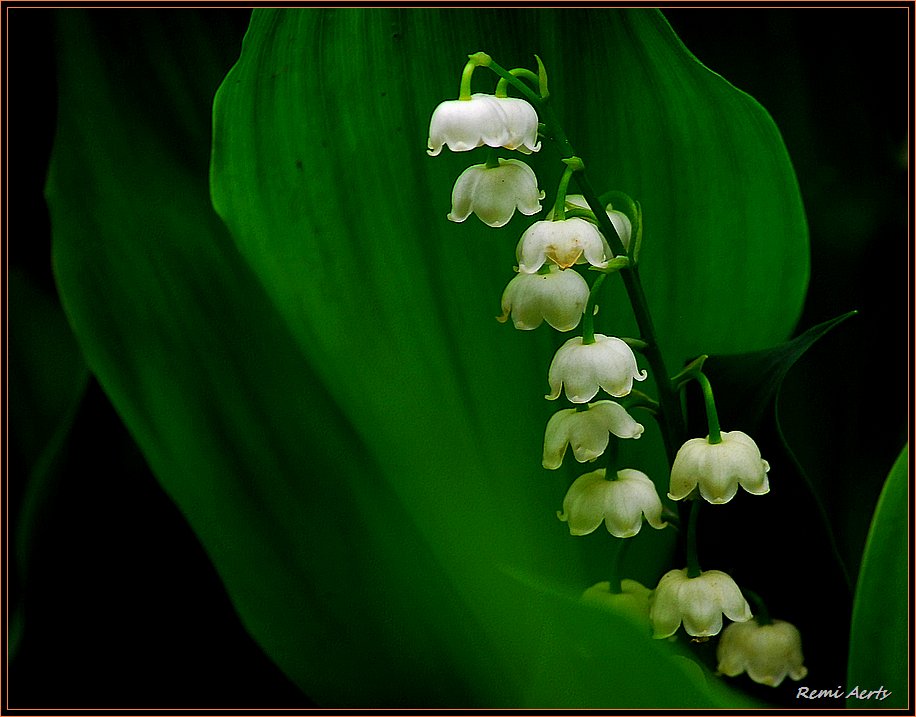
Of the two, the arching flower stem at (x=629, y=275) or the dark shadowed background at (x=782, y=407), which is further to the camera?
the dark shadowed background at (x=782, y=407)

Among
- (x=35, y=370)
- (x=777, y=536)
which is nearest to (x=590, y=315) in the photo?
(x=777, y=536)

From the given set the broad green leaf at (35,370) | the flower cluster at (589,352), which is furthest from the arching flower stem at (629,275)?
the broad green leaf at (35,370)

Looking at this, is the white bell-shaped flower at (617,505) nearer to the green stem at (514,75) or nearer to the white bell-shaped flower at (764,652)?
the white bell-shaped flower at (764,652)

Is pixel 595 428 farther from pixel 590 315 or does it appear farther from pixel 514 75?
pixel 514 75

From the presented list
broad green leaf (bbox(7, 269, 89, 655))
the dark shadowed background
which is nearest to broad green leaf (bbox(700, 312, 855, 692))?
the dark shadowed background

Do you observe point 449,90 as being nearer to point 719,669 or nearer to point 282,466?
point 282,466

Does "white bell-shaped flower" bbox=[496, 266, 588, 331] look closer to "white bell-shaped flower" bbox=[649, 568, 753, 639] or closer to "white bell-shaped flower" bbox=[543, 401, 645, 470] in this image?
"white bell-shaped flower" bbox=[543, 401, 645, 470]
